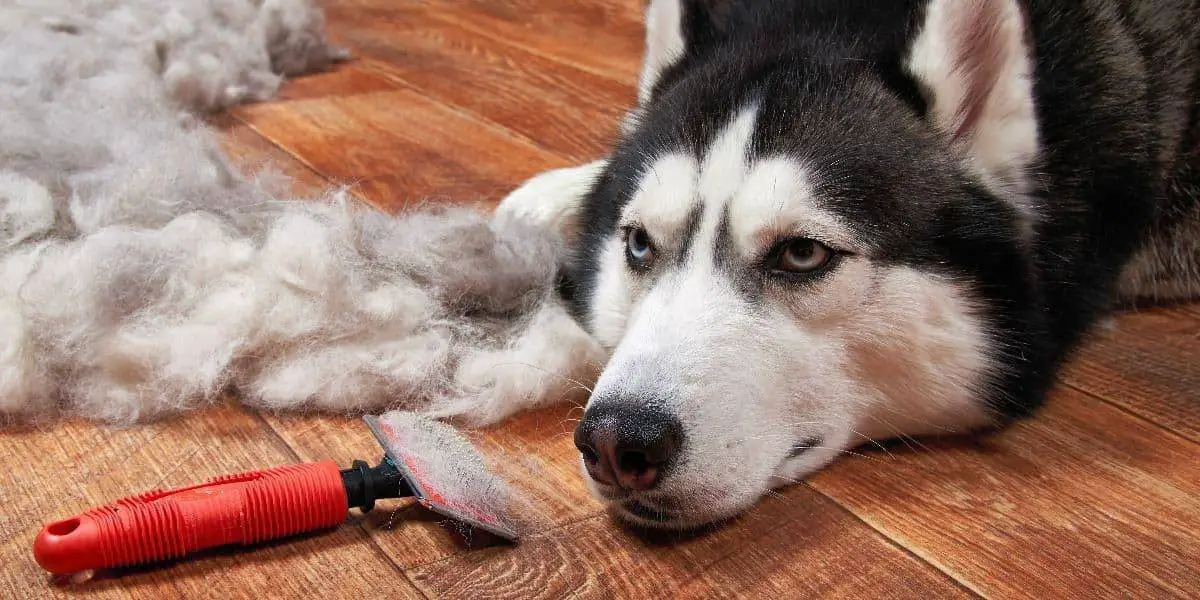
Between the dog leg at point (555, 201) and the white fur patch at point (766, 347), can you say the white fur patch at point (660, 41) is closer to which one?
the dog leg at point (555, 201)

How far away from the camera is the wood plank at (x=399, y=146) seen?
7.86ft

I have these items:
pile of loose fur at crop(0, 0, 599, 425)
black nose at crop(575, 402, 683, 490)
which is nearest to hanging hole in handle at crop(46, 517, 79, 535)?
pile of loose fur at crop(0, 0, 599, 425)

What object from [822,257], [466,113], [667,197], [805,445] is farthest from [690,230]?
[466,113]

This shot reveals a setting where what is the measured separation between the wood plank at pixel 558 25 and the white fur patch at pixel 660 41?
4.99ft

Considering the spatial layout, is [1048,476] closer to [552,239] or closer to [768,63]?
[768,63]

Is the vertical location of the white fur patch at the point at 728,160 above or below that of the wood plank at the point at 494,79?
above

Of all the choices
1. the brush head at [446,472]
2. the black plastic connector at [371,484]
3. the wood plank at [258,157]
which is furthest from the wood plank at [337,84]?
the black plastic connector at [371,484]

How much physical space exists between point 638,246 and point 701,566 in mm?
462

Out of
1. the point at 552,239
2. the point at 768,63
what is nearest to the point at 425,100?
the point at 552,239

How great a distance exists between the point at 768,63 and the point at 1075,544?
29.4 inches

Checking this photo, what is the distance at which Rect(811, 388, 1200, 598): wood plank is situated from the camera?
1226 mm

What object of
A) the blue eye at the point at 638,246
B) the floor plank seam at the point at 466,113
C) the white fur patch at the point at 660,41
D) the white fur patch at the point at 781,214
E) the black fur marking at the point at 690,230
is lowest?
the floor plank seam at the point at 466,113

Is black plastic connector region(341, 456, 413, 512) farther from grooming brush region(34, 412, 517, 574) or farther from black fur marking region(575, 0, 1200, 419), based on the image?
black fur marking region(575, 0, 1200, 419)

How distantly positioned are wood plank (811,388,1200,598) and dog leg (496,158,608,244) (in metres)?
0.79
